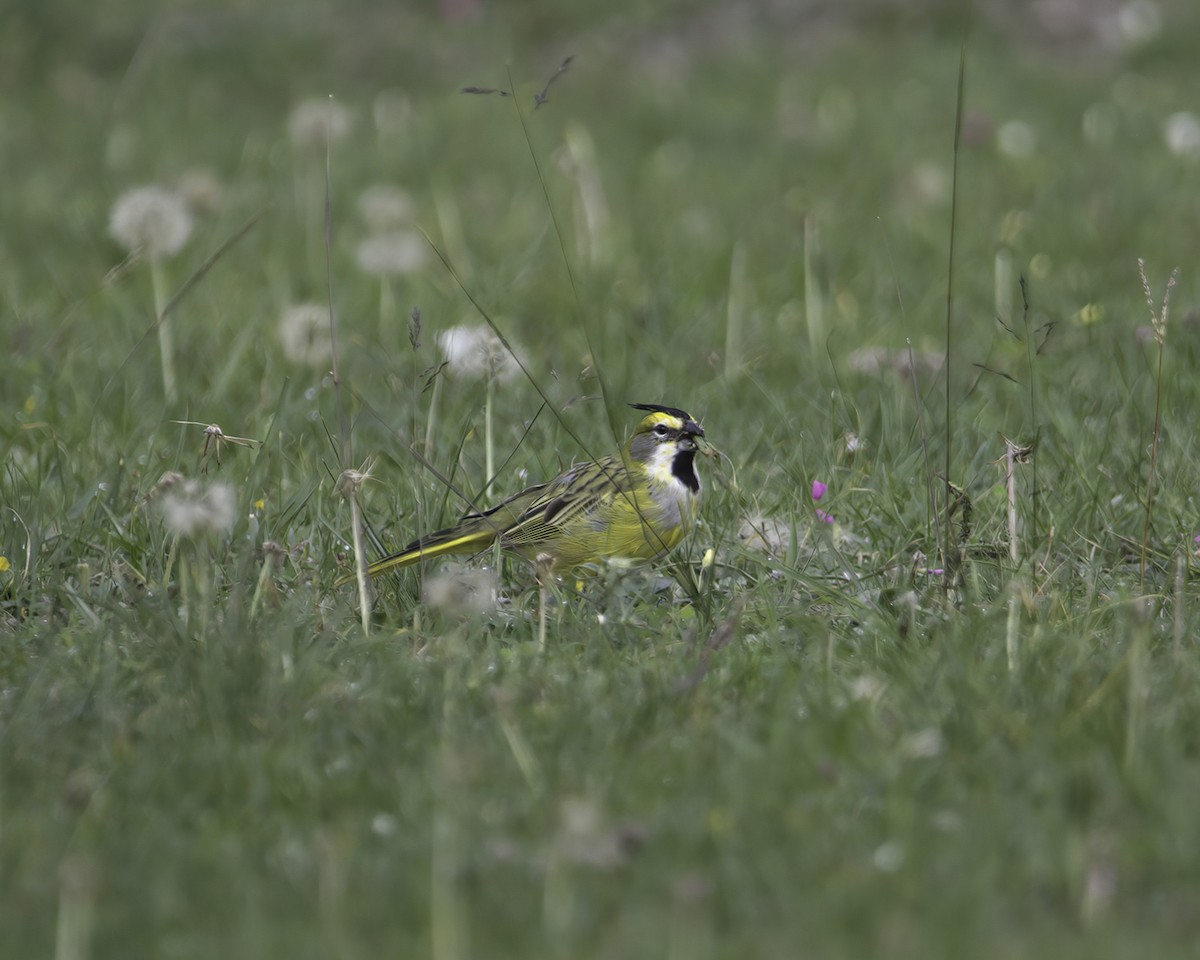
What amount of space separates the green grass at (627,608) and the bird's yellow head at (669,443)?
0.16 meters

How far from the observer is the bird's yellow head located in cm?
527

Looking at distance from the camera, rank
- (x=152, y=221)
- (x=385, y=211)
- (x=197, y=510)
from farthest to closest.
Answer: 1. (x=385, y=211)
2. (x=152, y=221)
3. (x=197, y=510)

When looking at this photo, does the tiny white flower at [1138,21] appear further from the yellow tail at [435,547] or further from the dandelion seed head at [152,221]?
the yellow tail at [435,547]

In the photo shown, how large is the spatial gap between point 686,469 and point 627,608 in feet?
2.83

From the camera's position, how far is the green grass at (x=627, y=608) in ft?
9.92

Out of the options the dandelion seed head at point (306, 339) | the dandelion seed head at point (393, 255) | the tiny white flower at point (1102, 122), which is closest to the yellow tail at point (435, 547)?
the dandelion seed head at point (306, 339)

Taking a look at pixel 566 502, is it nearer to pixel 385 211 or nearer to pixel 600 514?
pixel 600 514

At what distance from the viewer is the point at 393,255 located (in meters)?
8.02

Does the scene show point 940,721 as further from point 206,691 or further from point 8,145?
point 8,145

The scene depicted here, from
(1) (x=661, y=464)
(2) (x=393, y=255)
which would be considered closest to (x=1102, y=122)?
(2) (x=393, y=255)

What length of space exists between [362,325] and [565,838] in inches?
207

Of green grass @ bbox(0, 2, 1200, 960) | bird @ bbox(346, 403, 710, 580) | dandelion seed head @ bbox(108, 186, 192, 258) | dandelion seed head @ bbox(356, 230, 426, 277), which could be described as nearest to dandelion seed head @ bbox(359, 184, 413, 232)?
green grass @ bbox(0, 2, 1200, 960)

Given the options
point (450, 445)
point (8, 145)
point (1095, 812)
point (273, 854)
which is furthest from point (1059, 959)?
point (8, 145)

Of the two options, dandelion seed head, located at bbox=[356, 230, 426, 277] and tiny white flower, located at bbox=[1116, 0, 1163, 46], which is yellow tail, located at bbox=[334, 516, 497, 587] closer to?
dandelion seed head, located at bbox=[356, 230, 426, 277]
